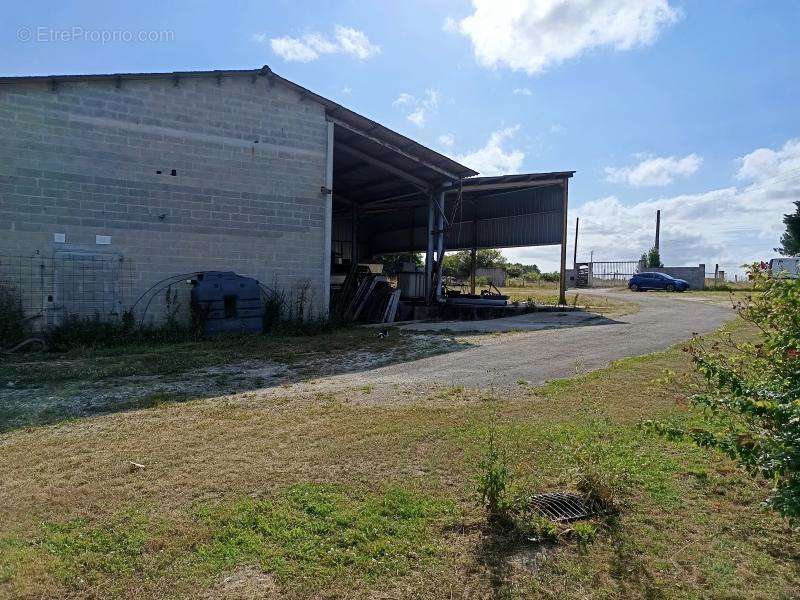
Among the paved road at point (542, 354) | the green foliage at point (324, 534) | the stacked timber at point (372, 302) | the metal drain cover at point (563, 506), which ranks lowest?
the green foliage at point (324, 534)

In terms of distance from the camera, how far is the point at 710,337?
1020cm

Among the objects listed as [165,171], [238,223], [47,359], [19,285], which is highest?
[165,171]

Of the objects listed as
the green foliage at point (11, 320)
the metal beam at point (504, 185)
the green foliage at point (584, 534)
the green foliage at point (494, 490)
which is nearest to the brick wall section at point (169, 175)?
the green foliage at point (11, 320)

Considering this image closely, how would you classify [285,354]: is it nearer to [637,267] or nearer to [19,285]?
[19,285]

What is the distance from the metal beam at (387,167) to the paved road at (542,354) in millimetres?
7619

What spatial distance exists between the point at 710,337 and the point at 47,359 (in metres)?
12.5

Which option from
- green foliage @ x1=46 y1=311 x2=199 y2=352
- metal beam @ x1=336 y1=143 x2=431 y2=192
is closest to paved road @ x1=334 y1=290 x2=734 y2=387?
green foliage @ x1=46 y1=311 x2=199 y2=352

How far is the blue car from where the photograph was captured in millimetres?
30375

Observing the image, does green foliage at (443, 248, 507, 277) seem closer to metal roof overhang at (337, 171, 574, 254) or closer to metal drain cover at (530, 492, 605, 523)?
metal roof overhang at (337, 171, 574, 254)

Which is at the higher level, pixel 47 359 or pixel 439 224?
pixel 439 224

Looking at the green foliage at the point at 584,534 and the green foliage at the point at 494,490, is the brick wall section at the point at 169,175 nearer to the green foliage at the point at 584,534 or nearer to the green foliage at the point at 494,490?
the green foliage at the point at 494,490

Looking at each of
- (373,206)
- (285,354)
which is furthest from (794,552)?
(373,206)

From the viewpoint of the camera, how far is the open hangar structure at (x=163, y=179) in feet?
32.7

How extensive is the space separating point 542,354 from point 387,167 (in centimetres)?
1027
